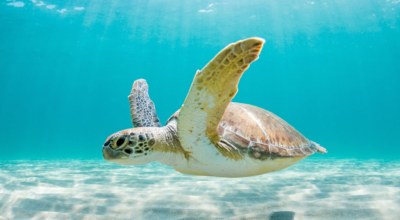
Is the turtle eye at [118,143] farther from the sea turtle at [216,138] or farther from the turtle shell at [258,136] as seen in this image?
the turtle shell at [258,136]

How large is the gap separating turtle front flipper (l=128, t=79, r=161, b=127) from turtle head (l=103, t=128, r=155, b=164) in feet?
4.39

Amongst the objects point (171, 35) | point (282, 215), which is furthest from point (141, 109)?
point (171, 35)

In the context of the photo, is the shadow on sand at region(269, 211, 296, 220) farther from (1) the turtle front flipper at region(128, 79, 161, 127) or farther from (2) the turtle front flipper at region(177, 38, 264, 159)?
(1) the turtle front flipper at region(128, 79, 161, 127)

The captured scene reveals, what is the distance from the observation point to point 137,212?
3.45m

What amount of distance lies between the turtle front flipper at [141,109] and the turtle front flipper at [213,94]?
1.51m

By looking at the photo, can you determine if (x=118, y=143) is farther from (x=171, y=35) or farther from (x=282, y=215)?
(x=171, y=35)

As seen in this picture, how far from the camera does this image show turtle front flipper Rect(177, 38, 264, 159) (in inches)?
93.5

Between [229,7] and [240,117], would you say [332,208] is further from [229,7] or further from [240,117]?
[229,7]

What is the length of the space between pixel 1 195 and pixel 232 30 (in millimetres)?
37448

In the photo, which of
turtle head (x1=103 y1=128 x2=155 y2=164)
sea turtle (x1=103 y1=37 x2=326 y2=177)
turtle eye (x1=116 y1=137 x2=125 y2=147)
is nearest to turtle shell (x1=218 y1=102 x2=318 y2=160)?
sea turtle (x1=103 y1=37 x2=326 y2=177)

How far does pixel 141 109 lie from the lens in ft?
15.5

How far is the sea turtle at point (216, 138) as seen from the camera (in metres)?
2.55

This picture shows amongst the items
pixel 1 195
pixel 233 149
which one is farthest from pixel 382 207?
pixel 1 195

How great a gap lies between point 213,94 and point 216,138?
1.99ft
